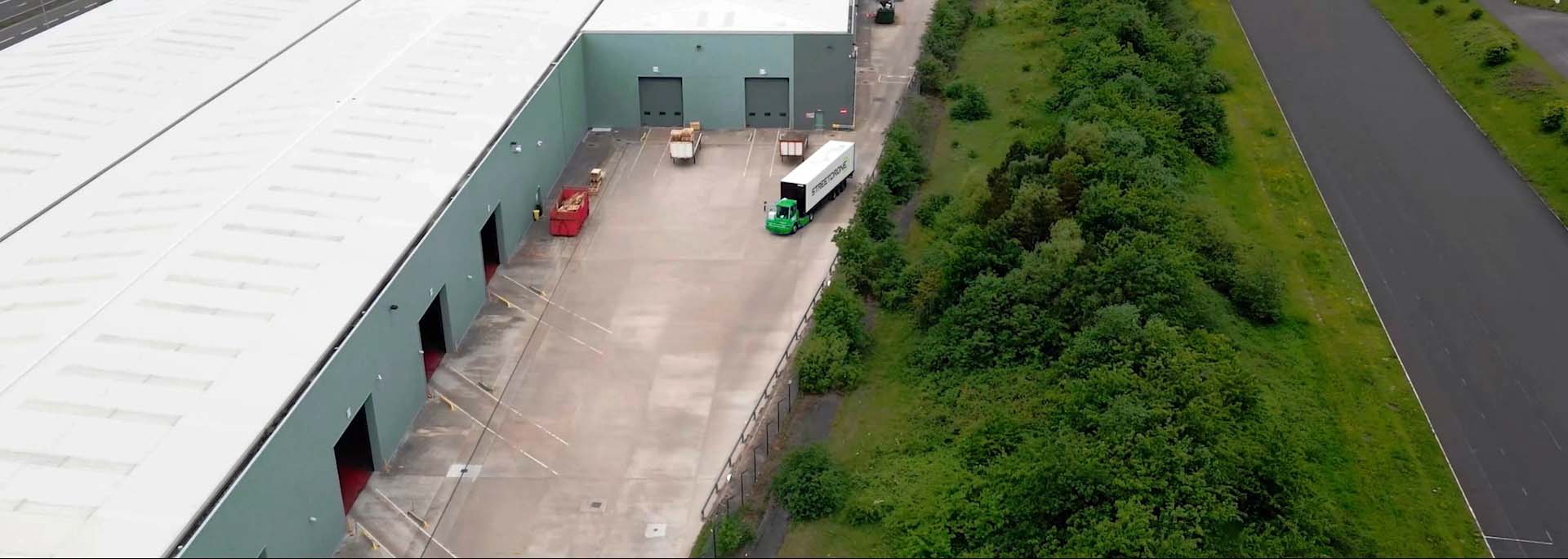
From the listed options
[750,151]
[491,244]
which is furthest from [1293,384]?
[491,244]

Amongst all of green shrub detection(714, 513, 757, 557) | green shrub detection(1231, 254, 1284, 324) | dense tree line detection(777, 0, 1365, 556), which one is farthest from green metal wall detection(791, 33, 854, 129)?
green shrub detection(714, 513, 757, 557)

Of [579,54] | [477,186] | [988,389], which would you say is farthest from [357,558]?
[579,54]

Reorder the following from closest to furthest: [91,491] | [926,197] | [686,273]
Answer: [91,491] → [686,273] → [926,197]

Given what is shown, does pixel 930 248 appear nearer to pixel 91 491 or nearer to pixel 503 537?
pixel 503 537

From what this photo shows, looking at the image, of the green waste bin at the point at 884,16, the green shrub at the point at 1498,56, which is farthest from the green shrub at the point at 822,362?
the green shrub at the point at 1498,56

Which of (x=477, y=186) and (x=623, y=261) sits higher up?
(x=477, y=186)

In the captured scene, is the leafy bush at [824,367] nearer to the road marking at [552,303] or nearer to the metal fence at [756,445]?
the metal fence at [756,445]
